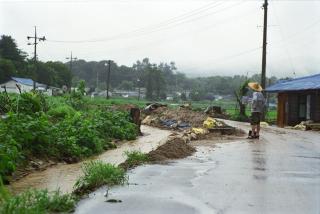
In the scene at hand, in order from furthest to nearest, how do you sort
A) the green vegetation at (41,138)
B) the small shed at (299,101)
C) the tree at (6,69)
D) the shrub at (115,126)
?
1. the tree at (6,69)
2. the small shed at (299,101)
3. the shrub at (115,126)
4. the green vegetation at (41,138)

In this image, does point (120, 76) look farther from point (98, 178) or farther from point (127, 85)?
point (98, 178)

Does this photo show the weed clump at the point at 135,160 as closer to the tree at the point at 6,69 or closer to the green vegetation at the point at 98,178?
the green vegetation at the point at 98,178

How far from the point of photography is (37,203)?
232 inches

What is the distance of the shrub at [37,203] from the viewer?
5.43 metres

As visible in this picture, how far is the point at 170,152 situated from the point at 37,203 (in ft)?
21.9

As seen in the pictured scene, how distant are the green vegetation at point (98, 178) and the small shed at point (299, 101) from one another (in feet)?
70.4

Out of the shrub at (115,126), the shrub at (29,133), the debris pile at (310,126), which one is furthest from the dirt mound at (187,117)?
the shrub at (29,133)

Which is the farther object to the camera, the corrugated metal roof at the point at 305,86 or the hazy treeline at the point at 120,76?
the hazy treeline at the point at 120,76

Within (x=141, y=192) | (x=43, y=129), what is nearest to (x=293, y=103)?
(x=43, y=129)

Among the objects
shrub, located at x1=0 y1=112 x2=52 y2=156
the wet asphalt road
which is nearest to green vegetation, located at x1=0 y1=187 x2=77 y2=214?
the wet asphalt road

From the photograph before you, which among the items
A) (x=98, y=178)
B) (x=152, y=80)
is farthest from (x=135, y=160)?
(x=152, y=80)

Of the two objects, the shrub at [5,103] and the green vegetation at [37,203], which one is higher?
the shrub at [5,103]

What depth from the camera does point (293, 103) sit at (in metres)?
32.9

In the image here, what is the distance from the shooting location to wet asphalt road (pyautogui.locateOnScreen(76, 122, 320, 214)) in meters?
6.62
